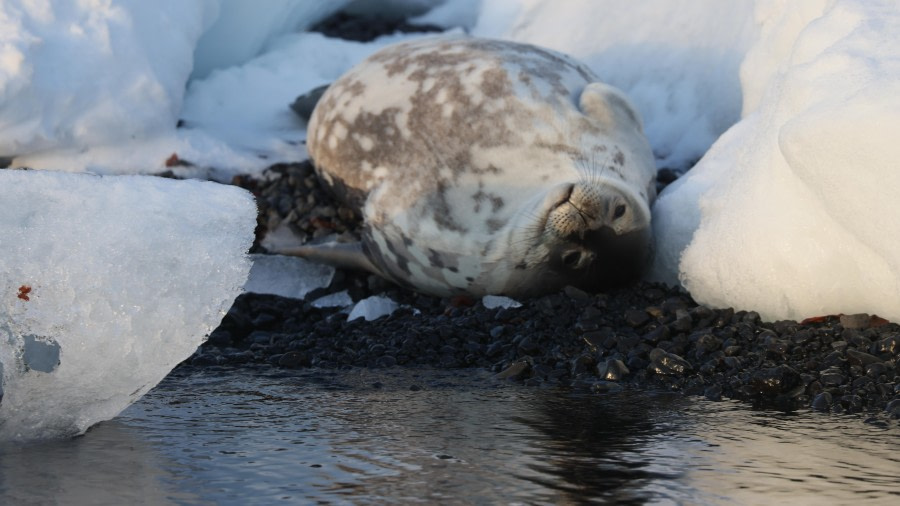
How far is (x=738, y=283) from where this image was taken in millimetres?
4141

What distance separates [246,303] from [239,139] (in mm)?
1600

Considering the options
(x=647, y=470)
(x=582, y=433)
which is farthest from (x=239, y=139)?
(x=647, y=470)

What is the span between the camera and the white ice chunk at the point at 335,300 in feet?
16.7

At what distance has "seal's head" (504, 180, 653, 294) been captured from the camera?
463 cm

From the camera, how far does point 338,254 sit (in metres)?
5.28

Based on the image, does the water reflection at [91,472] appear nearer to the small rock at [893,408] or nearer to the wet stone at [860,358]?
the small rock at [893,408]

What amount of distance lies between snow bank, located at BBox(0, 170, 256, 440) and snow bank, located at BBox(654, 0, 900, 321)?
5.69ft

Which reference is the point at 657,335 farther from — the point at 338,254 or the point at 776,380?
the point at 338,254

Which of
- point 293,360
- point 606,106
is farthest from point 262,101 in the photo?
point 293,360

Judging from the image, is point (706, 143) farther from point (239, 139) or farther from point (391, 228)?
point (239, 139)

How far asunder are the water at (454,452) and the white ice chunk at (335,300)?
149 cm

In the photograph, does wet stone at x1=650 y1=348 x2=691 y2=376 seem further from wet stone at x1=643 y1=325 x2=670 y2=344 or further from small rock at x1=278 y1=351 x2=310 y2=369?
small rock at x1=278 y1=351 x2=310 y2=369

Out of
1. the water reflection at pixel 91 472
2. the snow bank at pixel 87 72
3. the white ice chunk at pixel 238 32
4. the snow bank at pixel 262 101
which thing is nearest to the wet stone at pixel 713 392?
the water reflection at pixel 91 472

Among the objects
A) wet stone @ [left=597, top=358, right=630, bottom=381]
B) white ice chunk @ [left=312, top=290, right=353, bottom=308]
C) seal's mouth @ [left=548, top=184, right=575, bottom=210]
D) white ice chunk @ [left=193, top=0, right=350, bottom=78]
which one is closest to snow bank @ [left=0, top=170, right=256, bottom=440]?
wet stone @ [left=597, top=358, right=630, bottom=381]
